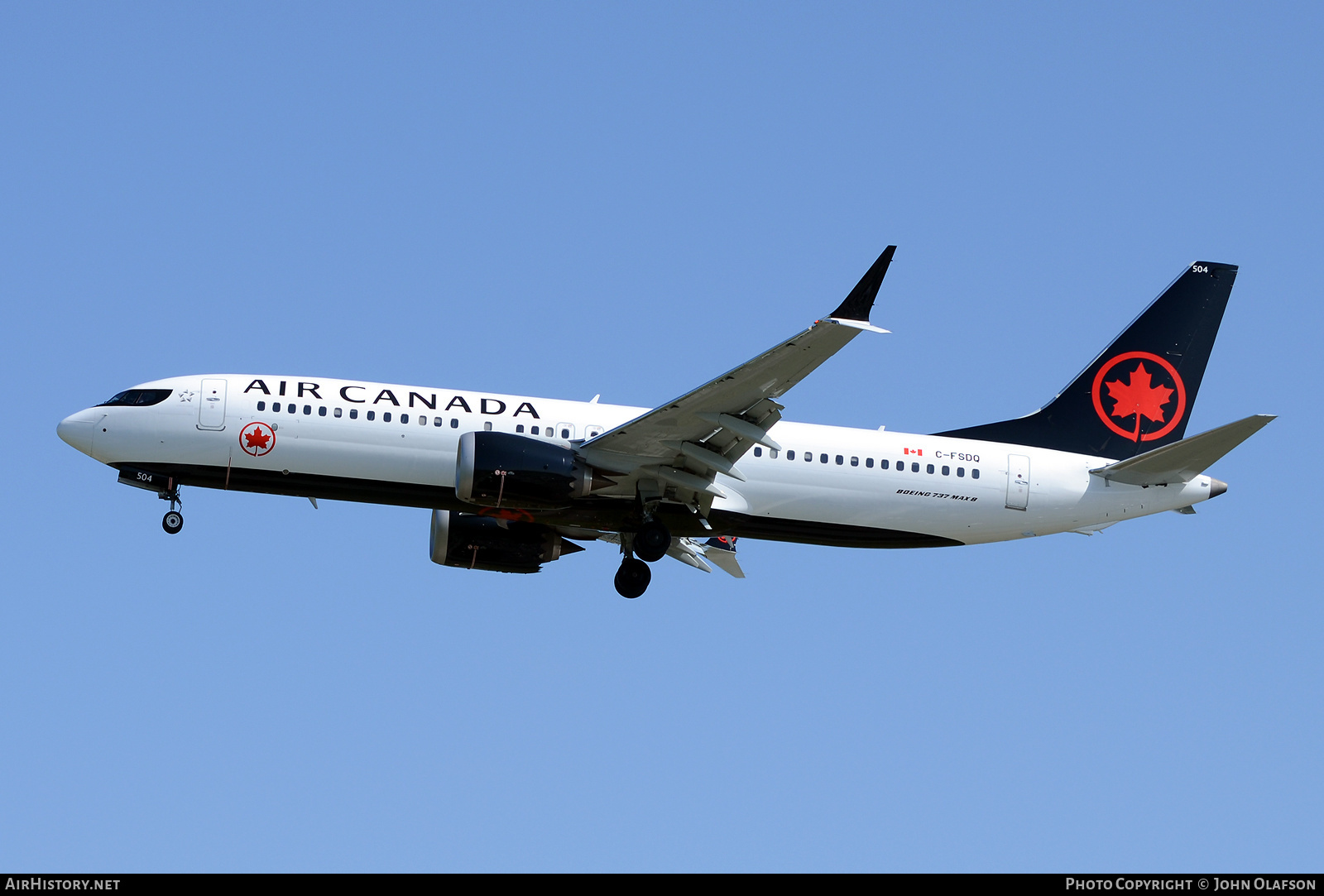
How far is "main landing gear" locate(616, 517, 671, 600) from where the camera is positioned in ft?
106

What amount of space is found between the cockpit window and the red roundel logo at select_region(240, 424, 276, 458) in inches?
87.0

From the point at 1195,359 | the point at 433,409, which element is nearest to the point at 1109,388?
the point at 1195,359

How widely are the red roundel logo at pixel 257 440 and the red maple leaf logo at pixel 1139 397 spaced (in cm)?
1998

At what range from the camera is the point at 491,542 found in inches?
1443

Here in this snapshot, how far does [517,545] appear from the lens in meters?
36.7

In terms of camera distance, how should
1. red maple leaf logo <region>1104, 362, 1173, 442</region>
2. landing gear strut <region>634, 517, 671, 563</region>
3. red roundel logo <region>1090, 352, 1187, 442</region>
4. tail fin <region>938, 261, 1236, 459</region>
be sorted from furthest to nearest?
red maple leaf logo <region>1104, 362, 1173, 442</region> → red roundel logo <region>1090, 352, 1187, 442</region> → tail fin <region>938, 261, 1236, 459</region> → landing gear strut <region>634, 517, 671, 563</region>

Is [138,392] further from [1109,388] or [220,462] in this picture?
[1109,388]

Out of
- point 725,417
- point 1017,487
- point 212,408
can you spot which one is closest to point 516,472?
point 725,417

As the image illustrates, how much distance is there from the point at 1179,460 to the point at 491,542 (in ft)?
52.8

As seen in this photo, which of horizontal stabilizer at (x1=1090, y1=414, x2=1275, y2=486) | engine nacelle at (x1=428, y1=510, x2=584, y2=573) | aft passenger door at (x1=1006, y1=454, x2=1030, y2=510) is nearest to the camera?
horizontal stabilizer at (x1=1090, y1=414, x2=1275, y2=486)

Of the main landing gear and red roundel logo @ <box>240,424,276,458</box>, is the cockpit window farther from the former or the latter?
the main landing gear

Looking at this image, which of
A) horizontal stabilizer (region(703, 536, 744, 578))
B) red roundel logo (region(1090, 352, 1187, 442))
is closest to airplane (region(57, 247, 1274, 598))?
red roundel logo (region(1090, 352, 1187, 442))

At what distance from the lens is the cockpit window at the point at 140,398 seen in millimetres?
32438

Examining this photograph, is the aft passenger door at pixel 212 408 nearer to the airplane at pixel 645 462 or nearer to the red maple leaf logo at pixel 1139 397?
the airplane at pixel 645 462
